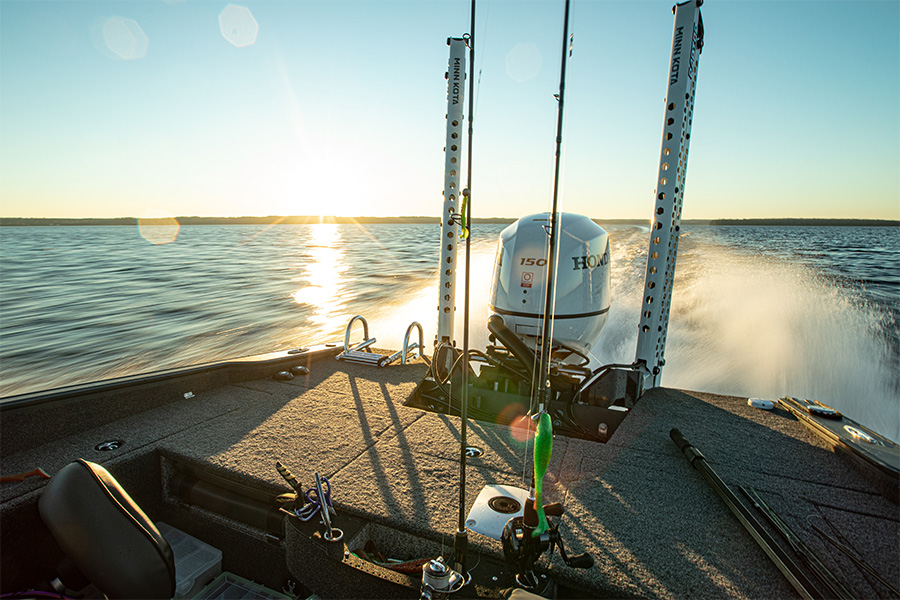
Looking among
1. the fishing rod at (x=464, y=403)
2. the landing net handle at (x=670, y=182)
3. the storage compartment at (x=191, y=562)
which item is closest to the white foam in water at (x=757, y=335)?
the landing net handle at (x=670, y=182)

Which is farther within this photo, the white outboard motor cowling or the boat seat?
the white outboard motor cowling

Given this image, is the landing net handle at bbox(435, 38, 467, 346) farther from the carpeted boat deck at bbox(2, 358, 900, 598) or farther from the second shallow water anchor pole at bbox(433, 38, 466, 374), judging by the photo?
the carpeted boat deck at bbox(2, 358, 900, 598)

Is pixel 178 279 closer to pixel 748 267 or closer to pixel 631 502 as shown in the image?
pixel 631 502

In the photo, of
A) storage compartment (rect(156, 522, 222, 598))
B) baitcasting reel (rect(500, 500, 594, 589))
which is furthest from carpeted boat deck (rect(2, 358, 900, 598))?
storage compartment (rect(156, 522, 222, 598))

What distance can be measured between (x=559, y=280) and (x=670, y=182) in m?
1.31

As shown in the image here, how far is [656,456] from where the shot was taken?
2.78 metres

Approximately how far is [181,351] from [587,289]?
9.22 metres

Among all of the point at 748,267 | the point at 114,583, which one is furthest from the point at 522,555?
the point at 748,267

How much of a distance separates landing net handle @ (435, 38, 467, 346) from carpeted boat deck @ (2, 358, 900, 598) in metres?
1.18

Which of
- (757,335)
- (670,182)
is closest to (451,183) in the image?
(670,182)

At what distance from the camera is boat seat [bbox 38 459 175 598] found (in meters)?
1.42

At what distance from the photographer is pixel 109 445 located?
2713mm

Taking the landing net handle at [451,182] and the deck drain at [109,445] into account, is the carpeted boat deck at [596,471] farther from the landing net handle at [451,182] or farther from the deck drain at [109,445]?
the landing net handle at [451,182]

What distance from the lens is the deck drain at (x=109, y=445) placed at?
267 cm
